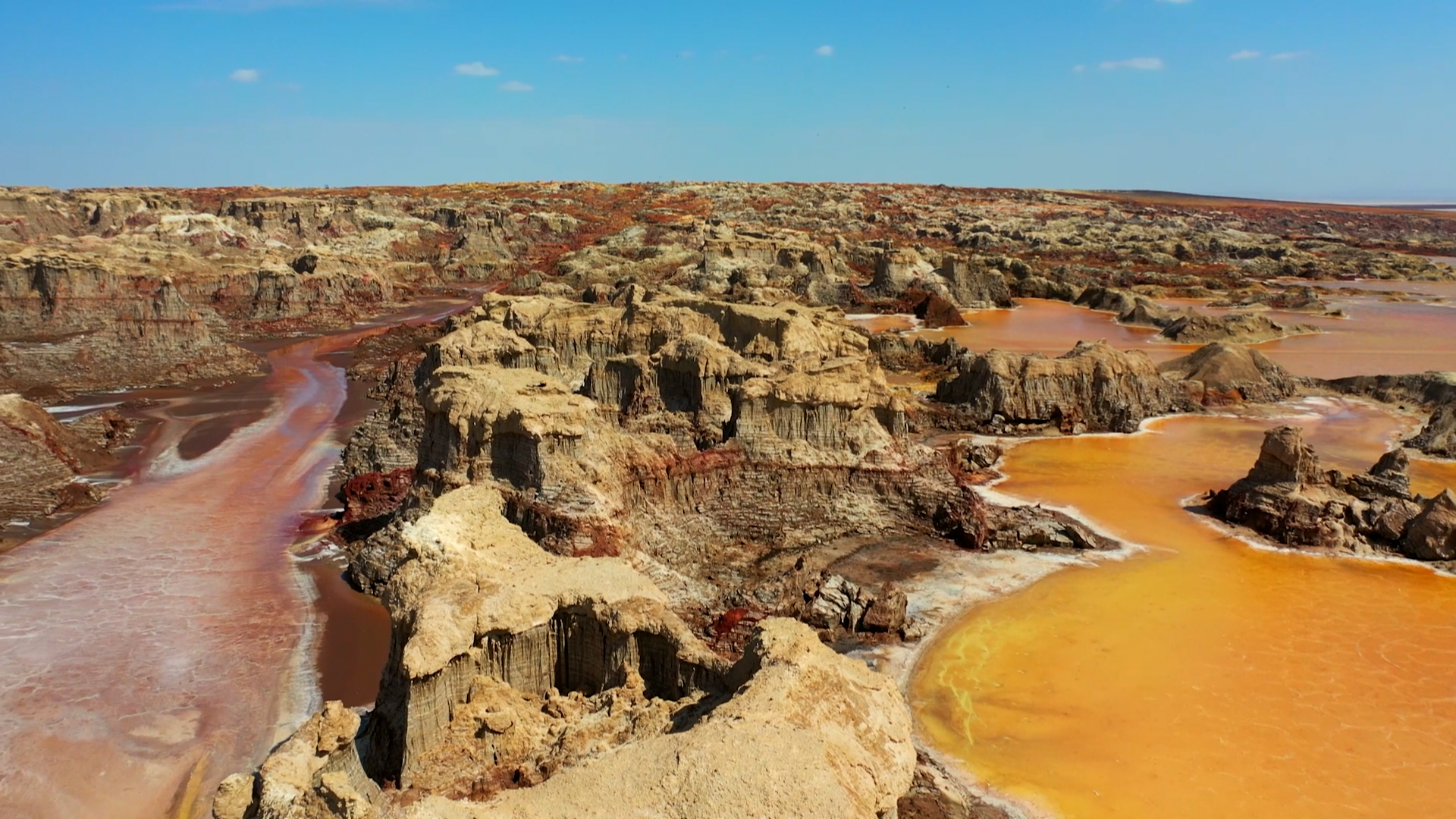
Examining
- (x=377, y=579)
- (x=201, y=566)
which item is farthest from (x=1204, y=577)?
(x=201, y=566)

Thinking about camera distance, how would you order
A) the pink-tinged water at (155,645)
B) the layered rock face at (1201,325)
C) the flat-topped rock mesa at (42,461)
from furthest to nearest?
1. the layered rock face at (1201,325)
2. the flat-topped rock mesa at (42,461)
3. the pink-tinged water at (155,645)

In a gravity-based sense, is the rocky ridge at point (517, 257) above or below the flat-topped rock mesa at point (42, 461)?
above

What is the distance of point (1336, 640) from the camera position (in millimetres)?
18984

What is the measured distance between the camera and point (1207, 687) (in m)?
16.9

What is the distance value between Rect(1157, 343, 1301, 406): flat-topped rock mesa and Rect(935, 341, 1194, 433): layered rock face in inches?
159

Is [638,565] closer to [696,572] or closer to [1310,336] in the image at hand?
[696,572]

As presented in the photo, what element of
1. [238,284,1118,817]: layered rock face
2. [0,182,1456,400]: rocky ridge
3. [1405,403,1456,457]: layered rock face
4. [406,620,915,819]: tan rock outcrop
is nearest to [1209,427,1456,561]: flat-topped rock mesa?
[238,284,1118,817]: layered rock face

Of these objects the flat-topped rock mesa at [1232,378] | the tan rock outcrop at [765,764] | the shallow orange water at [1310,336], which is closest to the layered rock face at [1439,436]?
the flat-topped rock mesa at [1232,378]

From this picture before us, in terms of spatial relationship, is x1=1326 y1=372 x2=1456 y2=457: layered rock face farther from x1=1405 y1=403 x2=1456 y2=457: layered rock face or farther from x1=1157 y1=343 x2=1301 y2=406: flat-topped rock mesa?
x1=1157 y1=343 x2=1301 y2=406: flat-topped rock mesa

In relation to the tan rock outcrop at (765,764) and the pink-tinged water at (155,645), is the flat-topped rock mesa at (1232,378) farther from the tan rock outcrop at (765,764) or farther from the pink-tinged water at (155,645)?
the pink-tinged water at (155,645)

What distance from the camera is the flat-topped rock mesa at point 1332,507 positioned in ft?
76.4

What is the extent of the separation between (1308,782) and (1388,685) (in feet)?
15.5

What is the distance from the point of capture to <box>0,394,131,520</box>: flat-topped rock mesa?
84.8 ft

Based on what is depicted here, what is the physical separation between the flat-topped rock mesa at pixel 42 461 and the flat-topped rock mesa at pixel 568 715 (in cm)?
1923
